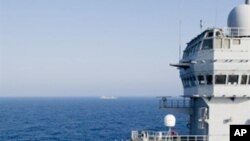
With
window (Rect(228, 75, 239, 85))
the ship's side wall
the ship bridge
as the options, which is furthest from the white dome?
the ship's side wall

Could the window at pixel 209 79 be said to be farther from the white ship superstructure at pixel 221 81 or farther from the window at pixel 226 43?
the window at pixel 226 43

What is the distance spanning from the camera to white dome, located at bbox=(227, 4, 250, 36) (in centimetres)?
3600

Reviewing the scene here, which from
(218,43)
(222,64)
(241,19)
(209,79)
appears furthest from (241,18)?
(209,79)

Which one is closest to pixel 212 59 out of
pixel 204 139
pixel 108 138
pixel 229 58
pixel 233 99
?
pixel 229 58

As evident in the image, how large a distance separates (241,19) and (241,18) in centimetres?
10

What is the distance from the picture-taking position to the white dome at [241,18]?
36.0 m

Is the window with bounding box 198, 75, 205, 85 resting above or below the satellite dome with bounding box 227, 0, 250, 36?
below

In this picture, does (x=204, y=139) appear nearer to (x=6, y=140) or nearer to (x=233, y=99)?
(x=233, y=99)

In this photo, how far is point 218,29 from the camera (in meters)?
35.0

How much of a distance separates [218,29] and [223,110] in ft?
21.8

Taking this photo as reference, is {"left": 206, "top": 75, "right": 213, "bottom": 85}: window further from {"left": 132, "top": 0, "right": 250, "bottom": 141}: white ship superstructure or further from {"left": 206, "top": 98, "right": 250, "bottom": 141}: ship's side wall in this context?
{"left": 206, "top": 98, "right": 250, "bottom": 141}: ship's side wall

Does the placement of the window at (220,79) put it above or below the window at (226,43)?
below

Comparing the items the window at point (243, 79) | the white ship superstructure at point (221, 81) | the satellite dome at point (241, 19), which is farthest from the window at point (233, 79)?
the satellite dome at point (241, 19)

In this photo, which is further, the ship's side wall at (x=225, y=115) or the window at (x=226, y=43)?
the ship's side wall at (x=225, y=115)
